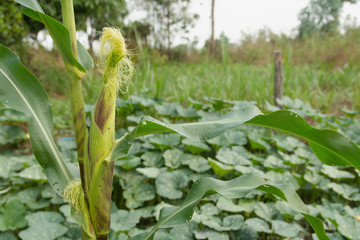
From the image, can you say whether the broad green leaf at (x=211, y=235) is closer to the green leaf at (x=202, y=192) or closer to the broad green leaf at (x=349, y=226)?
the green leaf at (x=202, y=192)

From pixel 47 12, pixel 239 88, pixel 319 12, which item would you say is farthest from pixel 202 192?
pixel 319 12

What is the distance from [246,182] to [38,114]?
0.69 m

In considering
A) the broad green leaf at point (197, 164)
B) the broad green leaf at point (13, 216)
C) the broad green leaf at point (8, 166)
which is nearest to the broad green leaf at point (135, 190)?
the broad green leaf at point (197, 164)

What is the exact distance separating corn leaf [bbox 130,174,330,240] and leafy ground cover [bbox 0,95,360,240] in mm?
332

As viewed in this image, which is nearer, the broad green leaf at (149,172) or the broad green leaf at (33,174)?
the broad green leaf at (33,174)

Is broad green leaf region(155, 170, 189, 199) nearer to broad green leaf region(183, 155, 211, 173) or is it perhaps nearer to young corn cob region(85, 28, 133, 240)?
broad green leaf region(183, 155, 211, 173)

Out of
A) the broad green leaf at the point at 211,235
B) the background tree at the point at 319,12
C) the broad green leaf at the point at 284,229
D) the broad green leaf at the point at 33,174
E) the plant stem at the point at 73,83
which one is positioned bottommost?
the broad green leaf at the point at 211,235

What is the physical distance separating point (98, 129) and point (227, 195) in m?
0.43

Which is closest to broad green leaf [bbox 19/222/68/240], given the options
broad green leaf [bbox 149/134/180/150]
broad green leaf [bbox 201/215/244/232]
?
broad green leaf [bbox 201/215/244/232]

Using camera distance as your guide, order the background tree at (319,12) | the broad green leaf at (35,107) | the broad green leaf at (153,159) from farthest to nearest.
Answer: the background tree at (319,12), the broad green leaf at (153,159), the broad green leaf at (35,107)

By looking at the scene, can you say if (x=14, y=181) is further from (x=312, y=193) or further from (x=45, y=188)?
(x=312, y=193)

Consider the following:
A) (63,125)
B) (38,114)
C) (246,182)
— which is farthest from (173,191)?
(63,125)

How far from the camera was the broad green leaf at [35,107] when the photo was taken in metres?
0.74

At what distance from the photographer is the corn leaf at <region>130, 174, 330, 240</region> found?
0.75m
